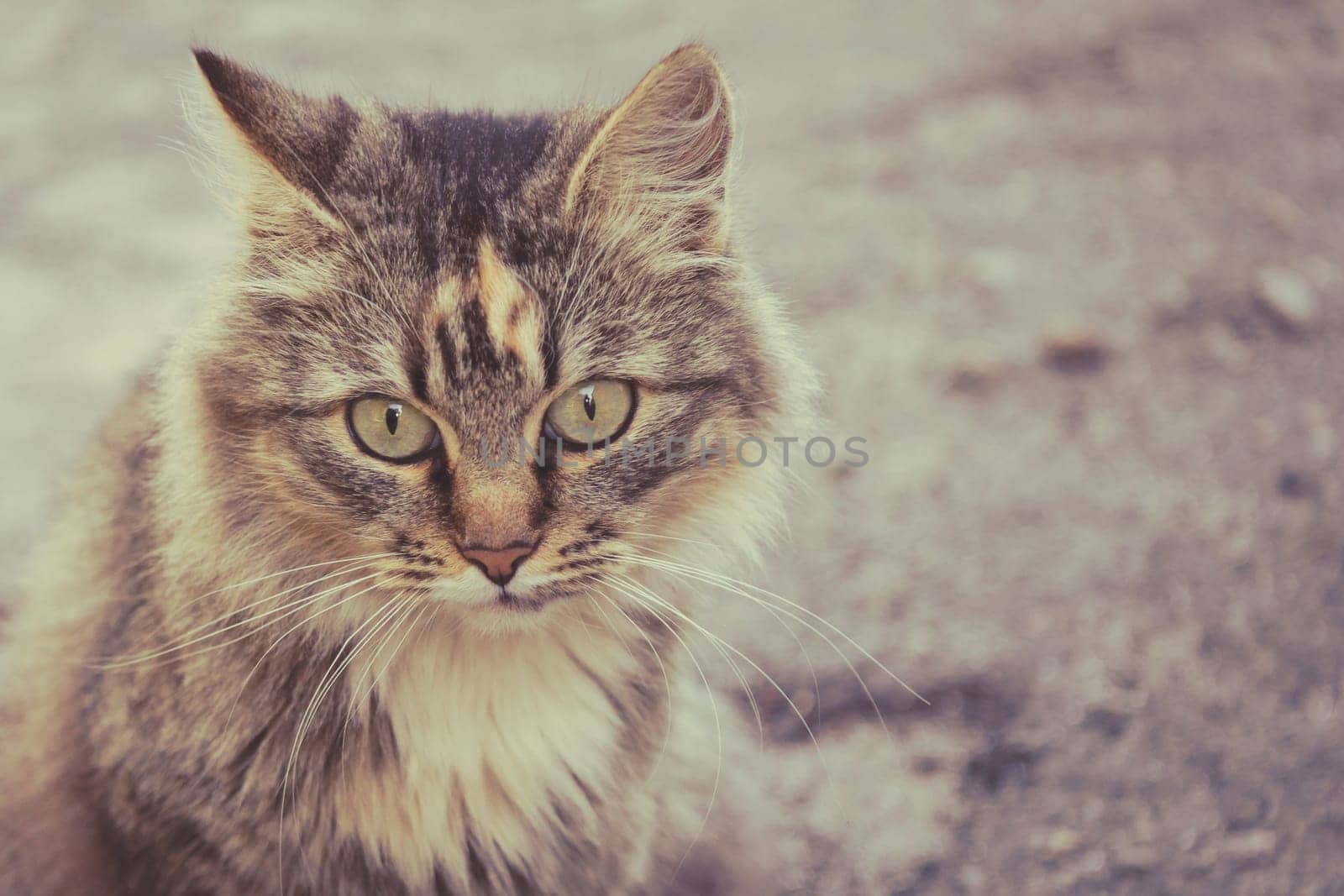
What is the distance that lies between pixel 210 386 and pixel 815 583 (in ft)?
5.53

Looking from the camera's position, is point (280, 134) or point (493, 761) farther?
point (493, 761)

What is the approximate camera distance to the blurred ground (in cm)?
242

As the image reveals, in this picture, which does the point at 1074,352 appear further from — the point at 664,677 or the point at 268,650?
the point at 268,650

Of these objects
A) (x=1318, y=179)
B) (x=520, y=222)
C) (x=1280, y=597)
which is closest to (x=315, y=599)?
(x=520, y=222)

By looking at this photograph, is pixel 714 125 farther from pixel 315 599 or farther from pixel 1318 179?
pixel 1318 179

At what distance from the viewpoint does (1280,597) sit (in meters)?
2.74

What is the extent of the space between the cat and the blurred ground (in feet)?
0.98

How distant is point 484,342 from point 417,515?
0.27 m

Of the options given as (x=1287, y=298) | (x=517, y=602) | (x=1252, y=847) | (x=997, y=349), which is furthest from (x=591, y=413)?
(x=1287, y=298)

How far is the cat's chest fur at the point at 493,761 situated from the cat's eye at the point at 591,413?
39 cm

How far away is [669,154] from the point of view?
1.85m

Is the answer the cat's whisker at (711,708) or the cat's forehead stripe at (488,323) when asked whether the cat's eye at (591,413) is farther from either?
the cat's whisker at (711,708)

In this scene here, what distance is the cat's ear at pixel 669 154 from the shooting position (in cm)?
170

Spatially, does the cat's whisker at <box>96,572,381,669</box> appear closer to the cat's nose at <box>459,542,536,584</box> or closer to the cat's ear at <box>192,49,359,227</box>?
the cat's nose at <box>459,542,536,584</box>
